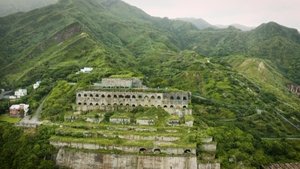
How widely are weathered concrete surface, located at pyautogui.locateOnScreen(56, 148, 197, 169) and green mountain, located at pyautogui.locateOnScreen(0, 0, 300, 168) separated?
264 inches

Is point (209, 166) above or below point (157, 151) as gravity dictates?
below

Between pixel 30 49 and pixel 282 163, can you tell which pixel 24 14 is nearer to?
pixel 30 49

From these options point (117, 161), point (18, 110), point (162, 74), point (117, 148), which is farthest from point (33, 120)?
point (162, 74)

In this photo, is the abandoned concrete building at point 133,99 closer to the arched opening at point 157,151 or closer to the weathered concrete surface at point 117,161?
the arched opening at point 157,151

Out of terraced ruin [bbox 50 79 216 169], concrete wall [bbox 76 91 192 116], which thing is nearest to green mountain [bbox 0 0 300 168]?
concrete wall [bbox 76 91 192 116]

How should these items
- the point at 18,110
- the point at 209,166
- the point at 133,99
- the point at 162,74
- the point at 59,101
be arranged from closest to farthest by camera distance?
1. the point at 209,166
2. the point at 133,99
3. the point at 18,110
4. the point at 59,101
5. the point at 162,74

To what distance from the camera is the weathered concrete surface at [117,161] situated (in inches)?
2028

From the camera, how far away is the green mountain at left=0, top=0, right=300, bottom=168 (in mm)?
64625

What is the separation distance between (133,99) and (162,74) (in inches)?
1468

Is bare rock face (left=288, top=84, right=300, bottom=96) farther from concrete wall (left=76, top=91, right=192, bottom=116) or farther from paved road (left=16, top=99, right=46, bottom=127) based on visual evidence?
paved road (left=16, top=99, right=46, bottom=127)

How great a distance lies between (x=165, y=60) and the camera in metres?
128

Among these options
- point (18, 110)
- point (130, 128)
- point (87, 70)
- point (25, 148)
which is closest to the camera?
point (25, 148)

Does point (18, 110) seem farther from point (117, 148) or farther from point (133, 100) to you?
point (117, 148)

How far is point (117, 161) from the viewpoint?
52.4 m
